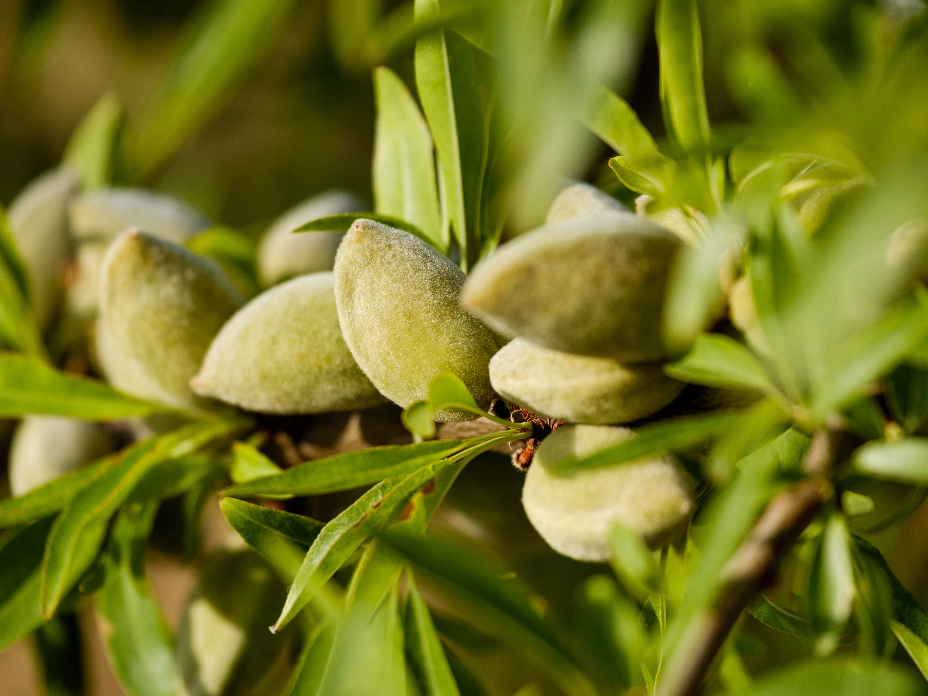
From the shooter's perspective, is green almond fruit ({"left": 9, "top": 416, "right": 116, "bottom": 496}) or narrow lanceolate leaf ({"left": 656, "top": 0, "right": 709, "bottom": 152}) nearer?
narrow lanceolate leaf ({"left": 656, "top": 0, "right": 709, "bottom": 152})

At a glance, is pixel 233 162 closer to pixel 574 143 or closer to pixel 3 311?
pixel 3 311

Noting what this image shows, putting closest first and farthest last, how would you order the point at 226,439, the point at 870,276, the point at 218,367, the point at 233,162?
the point at 870,276 → the point at 218,367 → the point at 226,439 → the point at 233,162

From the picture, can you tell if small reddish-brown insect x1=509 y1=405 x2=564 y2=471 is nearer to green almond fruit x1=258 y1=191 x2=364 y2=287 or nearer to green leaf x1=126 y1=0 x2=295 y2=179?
green almond fruit x1=258 y1=191 x2=364 y2=287

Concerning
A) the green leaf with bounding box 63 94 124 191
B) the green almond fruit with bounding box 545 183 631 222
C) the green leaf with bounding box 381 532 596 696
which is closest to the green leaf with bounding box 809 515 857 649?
the green leaf with bounding box 381 532 596 696

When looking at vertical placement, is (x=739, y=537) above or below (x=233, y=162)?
above

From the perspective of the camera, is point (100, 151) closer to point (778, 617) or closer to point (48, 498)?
point (48, 498)

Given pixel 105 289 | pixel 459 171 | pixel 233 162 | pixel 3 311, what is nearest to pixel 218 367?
pixel 105 289

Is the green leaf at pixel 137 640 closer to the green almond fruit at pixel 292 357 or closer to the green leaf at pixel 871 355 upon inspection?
the green almond fruit at pixel 292 357
